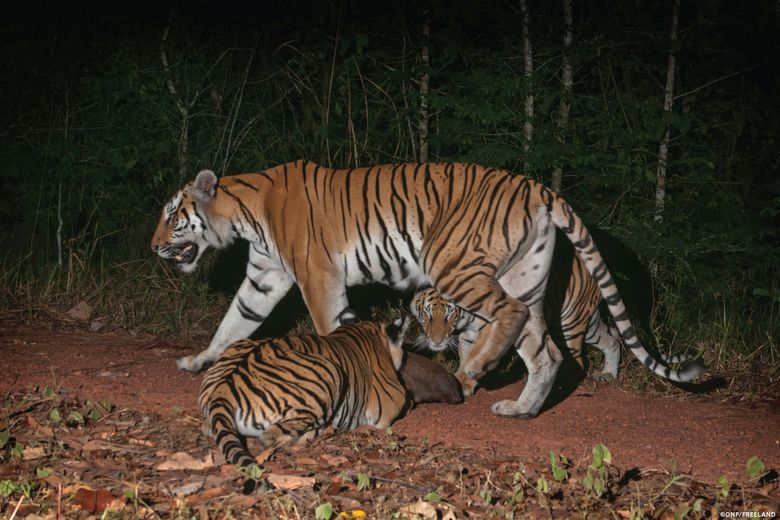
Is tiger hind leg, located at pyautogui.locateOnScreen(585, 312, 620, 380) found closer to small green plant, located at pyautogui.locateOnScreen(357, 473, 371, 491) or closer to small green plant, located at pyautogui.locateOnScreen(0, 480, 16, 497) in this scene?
small green plant, located at pyautogui.locateOnScreen(357, 473, 371, 491)

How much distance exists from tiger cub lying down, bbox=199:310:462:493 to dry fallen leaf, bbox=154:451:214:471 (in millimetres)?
105

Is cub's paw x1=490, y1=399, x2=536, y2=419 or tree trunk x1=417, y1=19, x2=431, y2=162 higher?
tree trunk x1=417, y1=19, x2=431, y2=162

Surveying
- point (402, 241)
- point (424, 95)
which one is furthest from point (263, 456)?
point (424, 95)

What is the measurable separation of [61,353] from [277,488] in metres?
2.79

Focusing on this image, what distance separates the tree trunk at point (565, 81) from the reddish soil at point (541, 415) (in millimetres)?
1691

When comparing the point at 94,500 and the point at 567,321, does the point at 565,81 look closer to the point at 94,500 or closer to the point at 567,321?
the point at 567,321

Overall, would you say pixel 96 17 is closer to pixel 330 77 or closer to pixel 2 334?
pixel 330 77

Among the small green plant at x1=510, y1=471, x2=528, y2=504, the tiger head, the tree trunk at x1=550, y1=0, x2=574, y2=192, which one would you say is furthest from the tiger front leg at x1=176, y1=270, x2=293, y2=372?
the small green plant at x1=510, y1=471, x2=528, y2=504

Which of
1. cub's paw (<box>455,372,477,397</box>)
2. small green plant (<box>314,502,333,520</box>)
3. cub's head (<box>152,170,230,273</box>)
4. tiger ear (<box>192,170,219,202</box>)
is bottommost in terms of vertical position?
cub's paw (<box>455,372,477,397</box>)

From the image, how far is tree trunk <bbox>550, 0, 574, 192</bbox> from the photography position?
21.1 feet

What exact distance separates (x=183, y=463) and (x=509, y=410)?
1.91 m

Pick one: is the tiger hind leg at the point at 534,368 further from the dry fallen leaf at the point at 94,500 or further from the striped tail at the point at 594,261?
the dry fallen leaf at the point at 94,500

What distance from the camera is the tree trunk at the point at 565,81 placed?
21.1 feet

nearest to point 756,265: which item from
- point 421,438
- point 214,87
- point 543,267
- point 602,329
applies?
point 602,329
